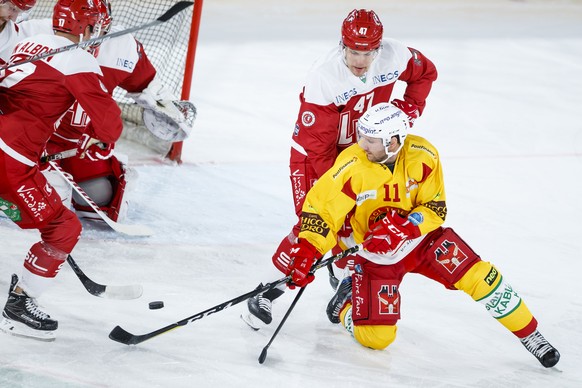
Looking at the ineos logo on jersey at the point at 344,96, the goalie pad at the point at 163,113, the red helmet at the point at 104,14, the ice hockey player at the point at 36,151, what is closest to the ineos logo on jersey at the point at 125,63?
the goalie pad at the point at 163,113

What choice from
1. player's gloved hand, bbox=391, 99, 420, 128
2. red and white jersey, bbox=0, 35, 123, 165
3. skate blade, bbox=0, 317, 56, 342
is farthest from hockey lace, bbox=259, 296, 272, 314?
player's gloved hand, bbox=391, 99, 420, 128

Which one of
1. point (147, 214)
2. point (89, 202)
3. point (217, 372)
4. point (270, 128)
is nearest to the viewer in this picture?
point (217, 372)

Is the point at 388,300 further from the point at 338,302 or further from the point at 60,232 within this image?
the point at 60,232

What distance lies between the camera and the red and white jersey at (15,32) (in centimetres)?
367

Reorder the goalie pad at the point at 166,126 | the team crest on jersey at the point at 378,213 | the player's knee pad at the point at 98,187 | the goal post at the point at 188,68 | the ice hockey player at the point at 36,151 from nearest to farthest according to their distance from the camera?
the ice hockey player at the point at 36,151, the team crest on jersey at the point at 378,213, the player's knee pad at the point at 98,187, the goalie pad at the point at 166,126, the goal post at the point at 188,68

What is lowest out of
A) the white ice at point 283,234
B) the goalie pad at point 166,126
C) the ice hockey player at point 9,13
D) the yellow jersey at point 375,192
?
the white ice at point 283,234

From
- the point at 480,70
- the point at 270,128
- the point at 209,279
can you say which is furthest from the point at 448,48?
the point at 209,279

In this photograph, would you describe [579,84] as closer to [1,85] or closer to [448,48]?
[448,48]

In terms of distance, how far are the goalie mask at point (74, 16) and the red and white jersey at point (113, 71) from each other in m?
0.75

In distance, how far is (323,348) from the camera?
10.6ft

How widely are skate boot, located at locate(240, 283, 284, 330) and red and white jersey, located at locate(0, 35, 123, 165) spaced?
2.74ft

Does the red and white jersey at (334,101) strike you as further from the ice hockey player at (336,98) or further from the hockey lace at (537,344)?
the hockey lace at (537,344)

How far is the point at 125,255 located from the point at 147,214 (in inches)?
19.8

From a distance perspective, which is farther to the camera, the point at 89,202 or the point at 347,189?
the point at 89,202
